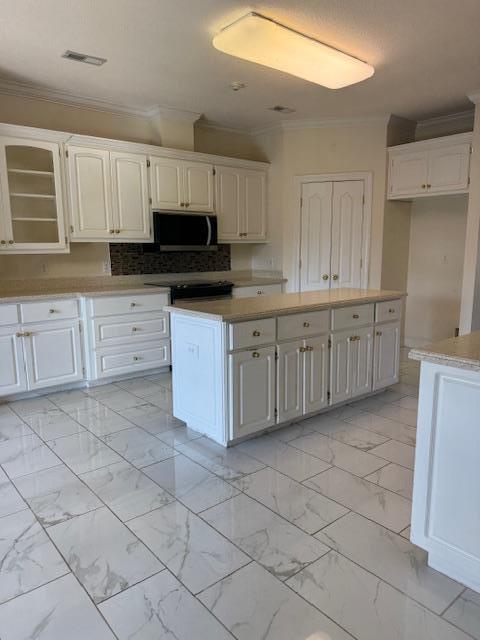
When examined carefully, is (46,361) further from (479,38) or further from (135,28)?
(479,38)

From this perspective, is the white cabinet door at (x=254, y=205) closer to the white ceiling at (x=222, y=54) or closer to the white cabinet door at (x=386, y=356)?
the white ceiling at (x=222, y=54)

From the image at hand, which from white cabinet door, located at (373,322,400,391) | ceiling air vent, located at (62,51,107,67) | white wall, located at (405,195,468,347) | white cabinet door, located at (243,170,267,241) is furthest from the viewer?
white cabinet door, located at (243,170,267,241)

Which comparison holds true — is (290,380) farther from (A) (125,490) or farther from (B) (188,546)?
(B) (188,546)

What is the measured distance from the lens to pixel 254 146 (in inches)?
226

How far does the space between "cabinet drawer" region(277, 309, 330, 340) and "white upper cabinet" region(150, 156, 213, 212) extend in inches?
90.9

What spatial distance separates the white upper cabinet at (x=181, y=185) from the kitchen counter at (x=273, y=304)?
1873 mm

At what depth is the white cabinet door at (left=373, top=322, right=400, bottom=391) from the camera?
3688mm

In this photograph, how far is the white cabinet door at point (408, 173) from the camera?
15.3 feet

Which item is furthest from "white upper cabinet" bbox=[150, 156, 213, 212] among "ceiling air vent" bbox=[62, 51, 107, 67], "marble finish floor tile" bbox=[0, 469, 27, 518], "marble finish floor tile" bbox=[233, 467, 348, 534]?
"marble finish floor tile" bbox=[233, 467, 348, 534]

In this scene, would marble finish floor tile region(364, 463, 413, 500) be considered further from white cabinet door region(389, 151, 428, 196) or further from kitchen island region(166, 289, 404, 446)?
white cabinet door region(389, 151, 428, 196)

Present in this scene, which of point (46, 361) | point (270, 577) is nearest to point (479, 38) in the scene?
point (270, 577)

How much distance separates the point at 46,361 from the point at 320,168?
3651mm

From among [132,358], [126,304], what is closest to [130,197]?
[126,304]

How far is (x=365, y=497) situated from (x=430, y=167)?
3.63m
